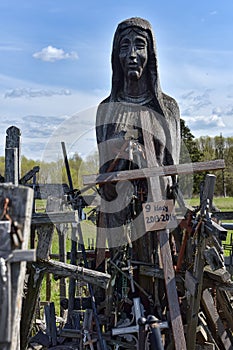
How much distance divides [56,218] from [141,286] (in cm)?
131

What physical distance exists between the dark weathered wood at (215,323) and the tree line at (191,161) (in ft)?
5.04

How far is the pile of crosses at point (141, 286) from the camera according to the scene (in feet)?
18.0

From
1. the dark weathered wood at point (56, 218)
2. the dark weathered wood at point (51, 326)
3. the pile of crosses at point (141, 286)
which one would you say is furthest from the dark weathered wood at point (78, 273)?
the dark weathered wood at point (51, 326)

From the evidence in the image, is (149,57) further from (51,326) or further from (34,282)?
(51,326)

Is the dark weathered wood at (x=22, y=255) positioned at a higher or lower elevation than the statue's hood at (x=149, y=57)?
lower

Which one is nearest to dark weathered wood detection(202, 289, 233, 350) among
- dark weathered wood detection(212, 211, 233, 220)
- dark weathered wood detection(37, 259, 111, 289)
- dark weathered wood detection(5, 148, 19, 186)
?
dark weathered wood detection(37, 259, 111, 289)

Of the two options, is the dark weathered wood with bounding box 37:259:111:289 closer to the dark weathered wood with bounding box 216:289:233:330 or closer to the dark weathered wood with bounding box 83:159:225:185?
the dark weathered wood with bounding box 83:159:225:185

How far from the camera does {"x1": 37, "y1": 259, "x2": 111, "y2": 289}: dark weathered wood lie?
5793mm

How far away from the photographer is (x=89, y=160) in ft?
23.1

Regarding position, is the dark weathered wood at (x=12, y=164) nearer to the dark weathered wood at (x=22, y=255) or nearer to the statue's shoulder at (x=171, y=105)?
the statue's shoulder at (x=171, y=105)

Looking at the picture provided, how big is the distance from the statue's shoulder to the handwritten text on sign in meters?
1.58

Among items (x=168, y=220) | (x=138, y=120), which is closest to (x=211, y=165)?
(x=168, y=220)

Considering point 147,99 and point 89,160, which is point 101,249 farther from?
point 147,99

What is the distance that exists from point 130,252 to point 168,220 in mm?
797
